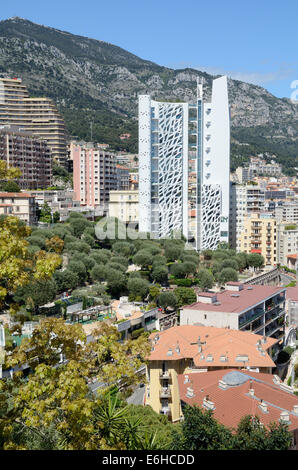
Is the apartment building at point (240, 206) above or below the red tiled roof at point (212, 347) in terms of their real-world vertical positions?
above

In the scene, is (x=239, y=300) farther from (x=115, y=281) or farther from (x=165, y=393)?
(x=165, y=393)

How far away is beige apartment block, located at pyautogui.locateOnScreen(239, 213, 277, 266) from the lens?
71625mm

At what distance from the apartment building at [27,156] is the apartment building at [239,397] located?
60148 millimetres

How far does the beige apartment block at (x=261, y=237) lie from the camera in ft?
235

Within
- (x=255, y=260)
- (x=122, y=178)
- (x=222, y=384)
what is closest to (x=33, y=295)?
(x=222, y=384)

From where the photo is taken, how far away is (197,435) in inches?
434

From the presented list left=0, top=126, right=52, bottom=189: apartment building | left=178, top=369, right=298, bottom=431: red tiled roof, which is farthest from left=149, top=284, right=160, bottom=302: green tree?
left=0, top=126, right=52, bottom=189: apartment building

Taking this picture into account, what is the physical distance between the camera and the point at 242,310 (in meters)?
32.8

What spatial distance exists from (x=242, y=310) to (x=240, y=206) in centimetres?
4704

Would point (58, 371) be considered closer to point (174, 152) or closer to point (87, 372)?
point (87, 372)

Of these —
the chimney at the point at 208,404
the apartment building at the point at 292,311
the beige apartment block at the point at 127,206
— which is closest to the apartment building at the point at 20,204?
the beige apartment block at the point at 127,206

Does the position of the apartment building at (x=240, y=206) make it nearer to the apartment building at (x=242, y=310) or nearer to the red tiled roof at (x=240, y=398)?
the apartment building at (x=242, y=310)

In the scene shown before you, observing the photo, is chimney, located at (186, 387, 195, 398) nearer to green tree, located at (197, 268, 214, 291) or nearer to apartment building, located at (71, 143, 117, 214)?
green tree, located at (197, 268, 214, 291)

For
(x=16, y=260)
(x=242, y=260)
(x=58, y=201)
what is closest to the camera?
(x=16, y=260)
